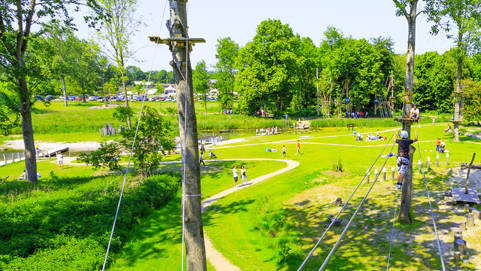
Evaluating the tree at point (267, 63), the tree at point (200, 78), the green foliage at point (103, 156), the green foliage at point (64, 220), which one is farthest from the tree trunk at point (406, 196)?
the tree at point (200, 78)

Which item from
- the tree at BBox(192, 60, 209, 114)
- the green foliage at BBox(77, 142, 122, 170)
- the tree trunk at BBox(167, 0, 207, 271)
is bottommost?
the green foliage at BBox(77, 142, 122, 170)

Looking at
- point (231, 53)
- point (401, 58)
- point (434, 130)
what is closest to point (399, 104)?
point (401, 58)

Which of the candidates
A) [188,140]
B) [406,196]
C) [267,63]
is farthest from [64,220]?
[267,63]

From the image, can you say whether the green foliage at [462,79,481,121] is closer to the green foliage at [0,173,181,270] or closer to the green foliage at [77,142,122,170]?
the green foliage at [0,173,181,270]

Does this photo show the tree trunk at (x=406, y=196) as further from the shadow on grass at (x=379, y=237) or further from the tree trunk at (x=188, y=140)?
the tree trunk at (x=188, y=140)

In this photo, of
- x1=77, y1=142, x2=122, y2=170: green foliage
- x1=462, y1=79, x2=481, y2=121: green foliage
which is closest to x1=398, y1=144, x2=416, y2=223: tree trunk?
x1=77, y1=142, x2=122, y2=170: green foliage

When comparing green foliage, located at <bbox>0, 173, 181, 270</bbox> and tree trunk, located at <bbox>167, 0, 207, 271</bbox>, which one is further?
green foliage, located at <bbox>0, 173, 181, 270</bbox>
